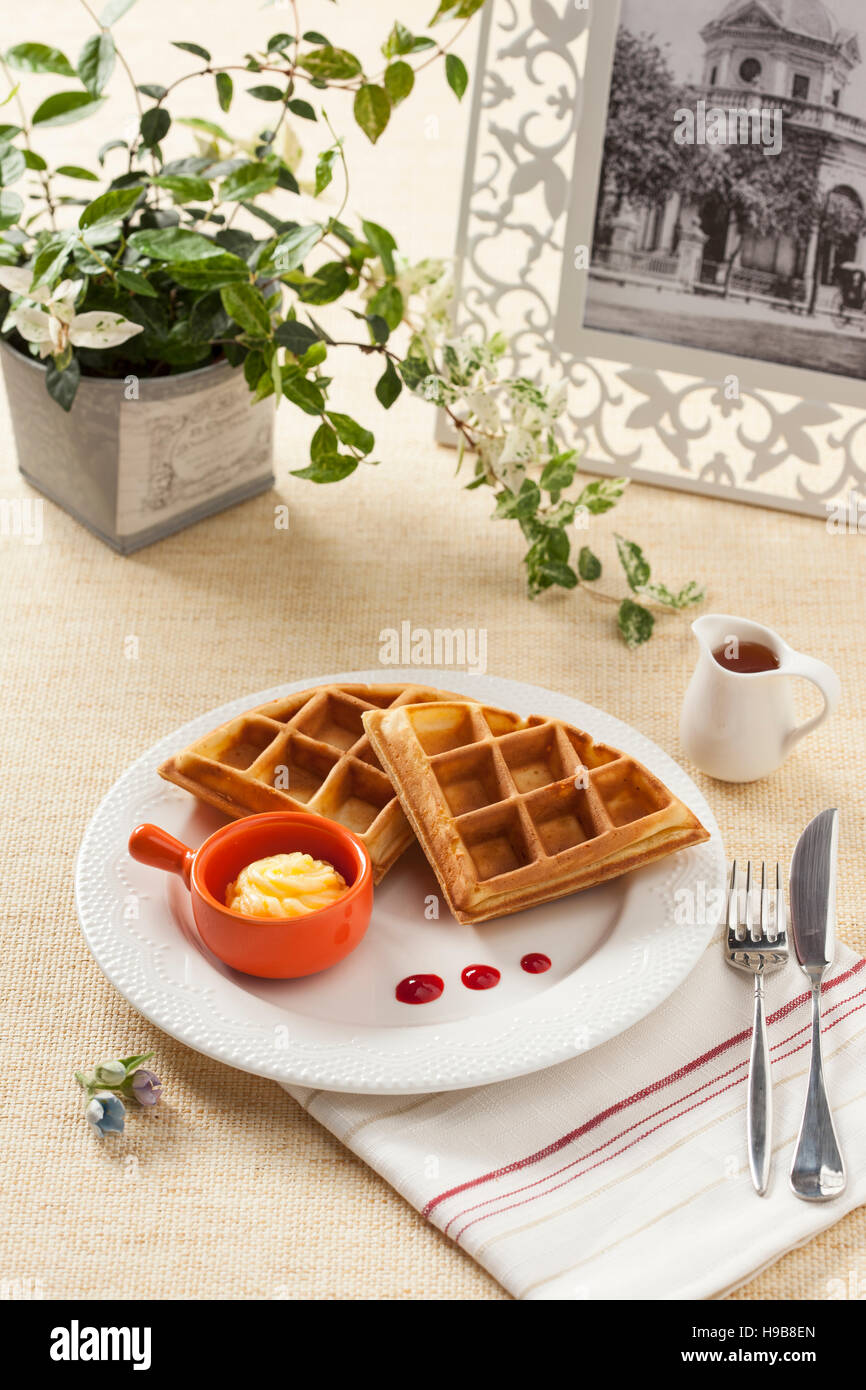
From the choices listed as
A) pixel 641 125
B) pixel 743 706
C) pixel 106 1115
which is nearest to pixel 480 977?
pixel 106 1115

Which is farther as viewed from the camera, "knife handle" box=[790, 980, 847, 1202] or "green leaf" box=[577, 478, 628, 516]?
"green leaf" box=[577, 478, 628, 516]

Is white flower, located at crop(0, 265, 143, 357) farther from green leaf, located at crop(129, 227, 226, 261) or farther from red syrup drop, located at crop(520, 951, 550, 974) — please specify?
red syrup drop, located at crop(520, 951, 550, 974)

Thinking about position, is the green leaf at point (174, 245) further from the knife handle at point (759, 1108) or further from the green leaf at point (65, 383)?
the knife handle at point (759, 1108)

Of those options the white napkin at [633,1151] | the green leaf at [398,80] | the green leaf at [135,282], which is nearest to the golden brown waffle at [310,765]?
the white napkin at [633,1151]

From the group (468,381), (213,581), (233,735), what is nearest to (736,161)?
(468,381)

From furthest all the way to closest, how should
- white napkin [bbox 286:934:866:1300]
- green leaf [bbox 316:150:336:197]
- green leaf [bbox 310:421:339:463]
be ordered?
green leaf [bbox 310:421:339:463]
green leaf [bbox 316:150:336:197]
white napkin [bbox 286:934:866:1300]

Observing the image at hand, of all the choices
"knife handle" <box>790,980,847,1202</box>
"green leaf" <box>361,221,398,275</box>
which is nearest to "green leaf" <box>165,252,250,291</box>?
"green leaf" <box>361,221,398,275</box>

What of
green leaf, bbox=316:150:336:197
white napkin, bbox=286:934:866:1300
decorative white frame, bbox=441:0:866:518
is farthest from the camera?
decorative white frame, bbox=441:0:866:518
